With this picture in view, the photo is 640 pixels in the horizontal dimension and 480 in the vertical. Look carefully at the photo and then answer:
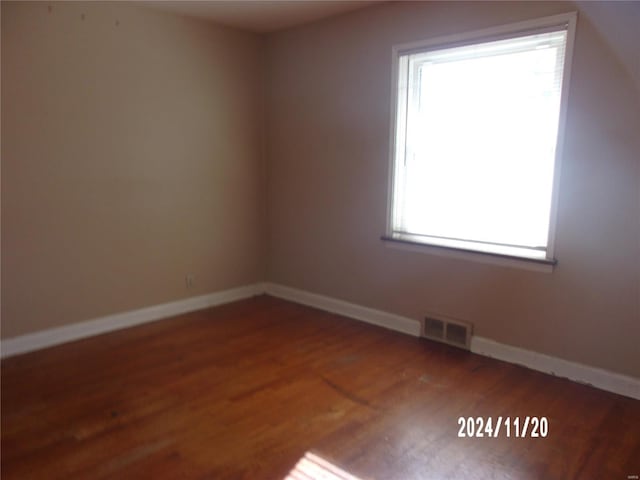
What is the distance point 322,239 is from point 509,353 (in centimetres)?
181

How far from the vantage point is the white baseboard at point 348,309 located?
12.0 feet

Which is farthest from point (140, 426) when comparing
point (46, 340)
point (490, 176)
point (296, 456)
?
point (490, 176)

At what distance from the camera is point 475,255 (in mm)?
3199

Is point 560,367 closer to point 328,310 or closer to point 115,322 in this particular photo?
point 328,310

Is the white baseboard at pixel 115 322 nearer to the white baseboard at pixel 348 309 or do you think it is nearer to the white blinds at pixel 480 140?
the white baseboard at pixel 348 309

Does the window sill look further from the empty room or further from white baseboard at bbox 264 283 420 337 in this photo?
white baseboard at bbox 264 283 420 337

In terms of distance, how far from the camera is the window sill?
9.57 ft

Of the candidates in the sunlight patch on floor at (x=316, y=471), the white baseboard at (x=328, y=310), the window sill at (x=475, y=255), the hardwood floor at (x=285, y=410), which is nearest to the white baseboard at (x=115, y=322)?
the white baseboard at (x=328, y=310)

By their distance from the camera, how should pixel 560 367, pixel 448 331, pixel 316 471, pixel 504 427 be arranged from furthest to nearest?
pixel 448 331 < pixel 560 367 < pixel 504 427 < pixel 316 471

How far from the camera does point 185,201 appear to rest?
13.1 feet

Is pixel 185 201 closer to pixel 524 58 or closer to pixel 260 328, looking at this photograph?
pixel 260 328

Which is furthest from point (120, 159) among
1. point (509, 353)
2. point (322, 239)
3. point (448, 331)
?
point (509, 353)

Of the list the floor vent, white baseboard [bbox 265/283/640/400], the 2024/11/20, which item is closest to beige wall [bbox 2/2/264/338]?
white baseboard [bbox 265/283/640/400]

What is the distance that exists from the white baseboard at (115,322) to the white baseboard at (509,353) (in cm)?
63
